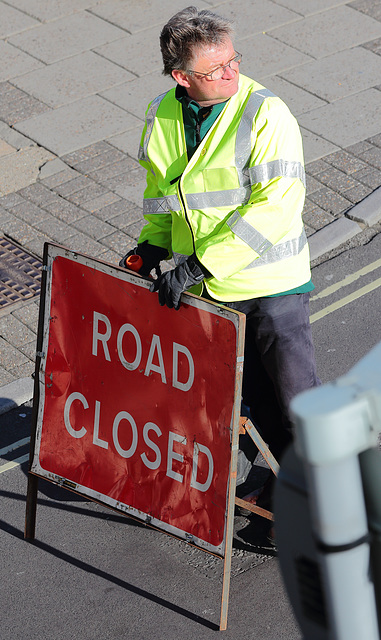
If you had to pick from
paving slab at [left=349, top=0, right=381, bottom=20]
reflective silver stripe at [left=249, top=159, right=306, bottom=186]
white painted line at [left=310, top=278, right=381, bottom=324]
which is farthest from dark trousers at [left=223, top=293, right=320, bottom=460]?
paving slab at [left=349, top=0, right=381, bottom=20]

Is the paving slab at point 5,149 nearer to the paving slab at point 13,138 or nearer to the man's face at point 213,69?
the paving slab at point 13,138

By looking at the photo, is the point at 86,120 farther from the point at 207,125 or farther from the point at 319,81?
the point at 207,125

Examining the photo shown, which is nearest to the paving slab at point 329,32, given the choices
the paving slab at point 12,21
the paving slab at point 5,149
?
the paving slab at point 12,21

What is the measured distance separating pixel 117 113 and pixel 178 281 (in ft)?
15.8

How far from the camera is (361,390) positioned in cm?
143

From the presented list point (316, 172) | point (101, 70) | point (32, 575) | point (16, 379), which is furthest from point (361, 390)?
point (101, 70)

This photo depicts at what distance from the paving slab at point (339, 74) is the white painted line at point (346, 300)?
2.51 metres

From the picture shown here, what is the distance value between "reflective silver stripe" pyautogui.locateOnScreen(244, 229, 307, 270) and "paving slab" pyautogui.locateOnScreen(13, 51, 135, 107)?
4928mm

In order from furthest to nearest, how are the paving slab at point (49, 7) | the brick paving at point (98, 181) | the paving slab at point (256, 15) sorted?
1. the paving slab at point (49, 7)
2. the paving slab at point (256, 15)
3. the brick paving at point (98, 181)

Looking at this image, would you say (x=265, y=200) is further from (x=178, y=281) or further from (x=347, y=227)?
(x=347, y=227)

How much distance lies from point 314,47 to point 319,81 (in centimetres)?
72

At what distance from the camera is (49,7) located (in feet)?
32.4

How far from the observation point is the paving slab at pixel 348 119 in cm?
769

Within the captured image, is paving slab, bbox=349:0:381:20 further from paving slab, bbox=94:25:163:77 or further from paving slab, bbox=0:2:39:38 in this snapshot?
paving slab, bbox=0:2:39:38
